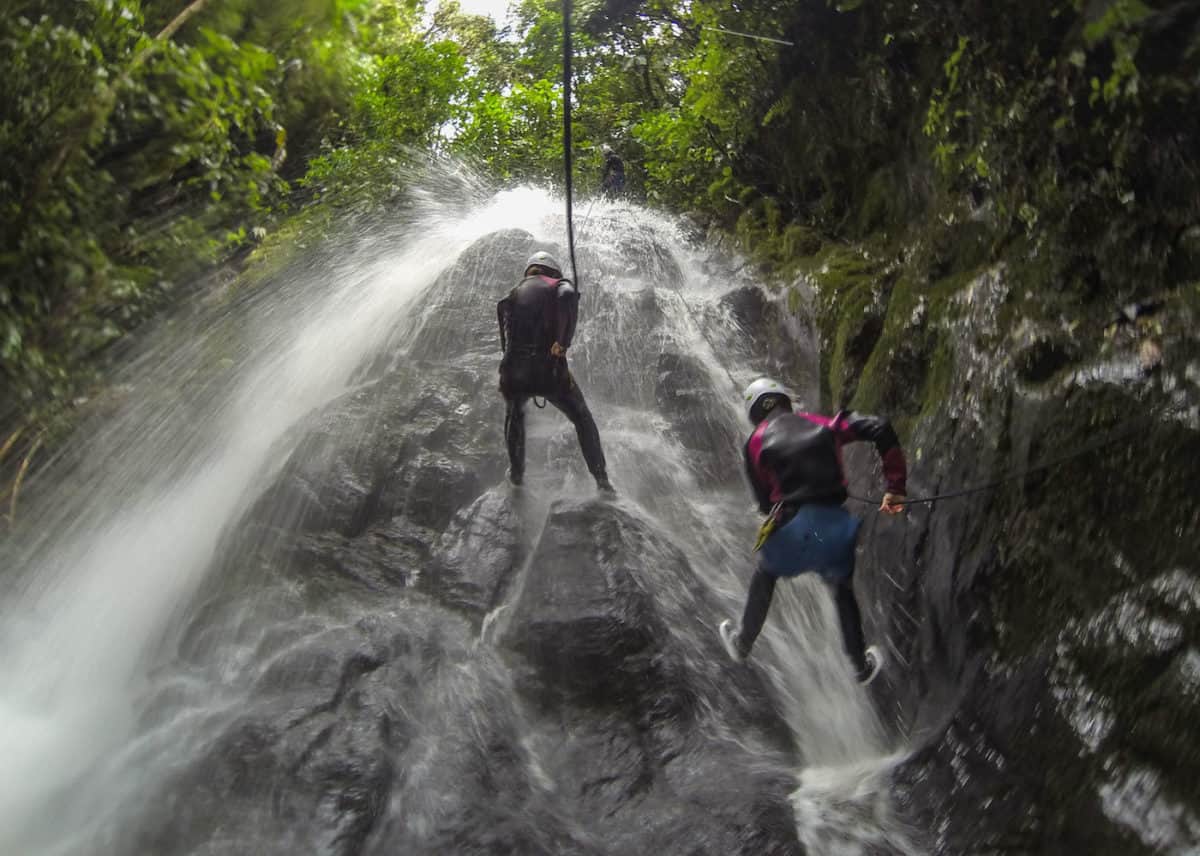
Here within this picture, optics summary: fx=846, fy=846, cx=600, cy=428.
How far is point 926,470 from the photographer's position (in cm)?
629

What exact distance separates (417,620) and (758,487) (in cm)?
325

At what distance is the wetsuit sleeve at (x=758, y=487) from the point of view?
540cm

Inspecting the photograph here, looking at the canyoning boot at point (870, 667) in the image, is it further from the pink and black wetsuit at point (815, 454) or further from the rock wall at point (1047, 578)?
the pink and black wetsuit at point (815, 454)

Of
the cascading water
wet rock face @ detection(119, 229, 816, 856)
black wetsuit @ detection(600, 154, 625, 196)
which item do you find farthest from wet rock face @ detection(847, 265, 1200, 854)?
black wetsuit @ detection(600, 154, 625, 196)

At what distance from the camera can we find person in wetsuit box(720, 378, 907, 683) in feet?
16.5


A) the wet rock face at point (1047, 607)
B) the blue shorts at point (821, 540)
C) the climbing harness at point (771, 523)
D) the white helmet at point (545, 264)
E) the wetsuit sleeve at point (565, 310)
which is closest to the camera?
the wet rock face at point (1047, 607)

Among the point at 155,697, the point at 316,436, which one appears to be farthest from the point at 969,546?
the point at 316,436

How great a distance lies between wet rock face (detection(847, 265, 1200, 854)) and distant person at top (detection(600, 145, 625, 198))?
44.5 feet

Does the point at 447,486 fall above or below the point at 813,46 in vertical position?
below

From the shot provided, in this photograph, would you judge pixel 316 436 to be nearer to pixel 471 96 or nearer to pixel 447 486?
pixel 447 486

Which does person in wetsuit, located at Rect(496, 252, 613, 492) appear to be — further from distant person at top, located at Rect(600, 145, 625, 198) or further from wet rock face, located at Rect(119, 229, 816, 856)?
distant person at top, located at Rect(600, 145, 625, 198)

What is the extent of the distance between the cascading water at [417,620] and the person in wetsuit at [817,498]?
126 centimetres

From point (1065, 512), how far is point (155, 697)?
6458 mm

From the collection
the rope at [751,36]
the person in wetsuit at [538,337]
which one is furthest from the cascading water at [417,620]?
the rope at [751,36]
